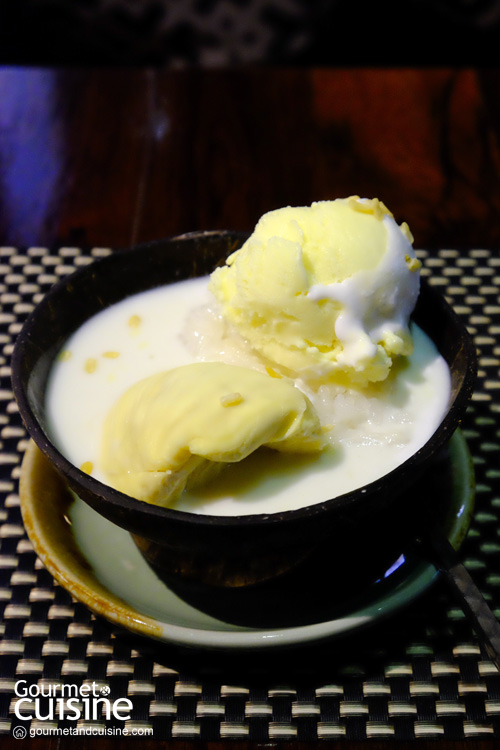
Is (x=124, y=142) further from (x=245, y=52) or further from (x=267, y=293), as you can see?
(x=245, y=52)

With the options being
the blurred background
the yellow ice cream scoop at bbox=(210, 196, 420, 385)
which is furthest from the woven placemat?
the blurred background

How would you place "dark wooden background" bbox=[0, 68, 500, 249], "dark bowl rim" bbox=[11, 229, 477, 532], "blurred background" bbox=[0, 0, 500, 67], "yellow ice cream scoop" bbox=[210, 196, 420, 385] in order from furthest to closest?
1. "blurred background" bbox=[0, 0, 500, 67]
2. "dark wooden background" bbox=[0, 68, 500, 249]
3. "yellow ice cream scoop" bbox=[210, 196, 420, 385]
4. "dark bowl rim" bbox=[11, 229, 477, 532]

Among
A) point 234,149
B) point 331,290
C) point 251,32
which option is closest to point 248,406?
point 331,290

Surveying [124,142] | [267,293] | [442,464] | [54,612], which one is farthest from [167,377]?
[124,142]

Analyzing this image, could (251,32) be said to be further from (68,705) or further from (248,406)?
(68,705)

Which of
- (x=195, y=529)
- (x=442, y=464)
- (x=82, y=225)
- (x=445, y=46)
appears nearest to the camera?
(x=195, y=529)

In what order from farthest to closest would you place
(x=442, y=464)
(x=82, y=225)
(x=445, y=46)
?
(x=445, y=46), (x=82, y=225), (x=442, y=464)

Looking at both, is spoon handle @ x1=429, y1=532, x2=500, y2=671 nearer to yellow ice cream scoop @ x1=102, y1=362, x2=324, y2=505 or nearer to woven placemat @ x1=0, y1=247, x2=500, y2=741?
woven placemat @ x1=0, y1=247, x2=500, y2=741
